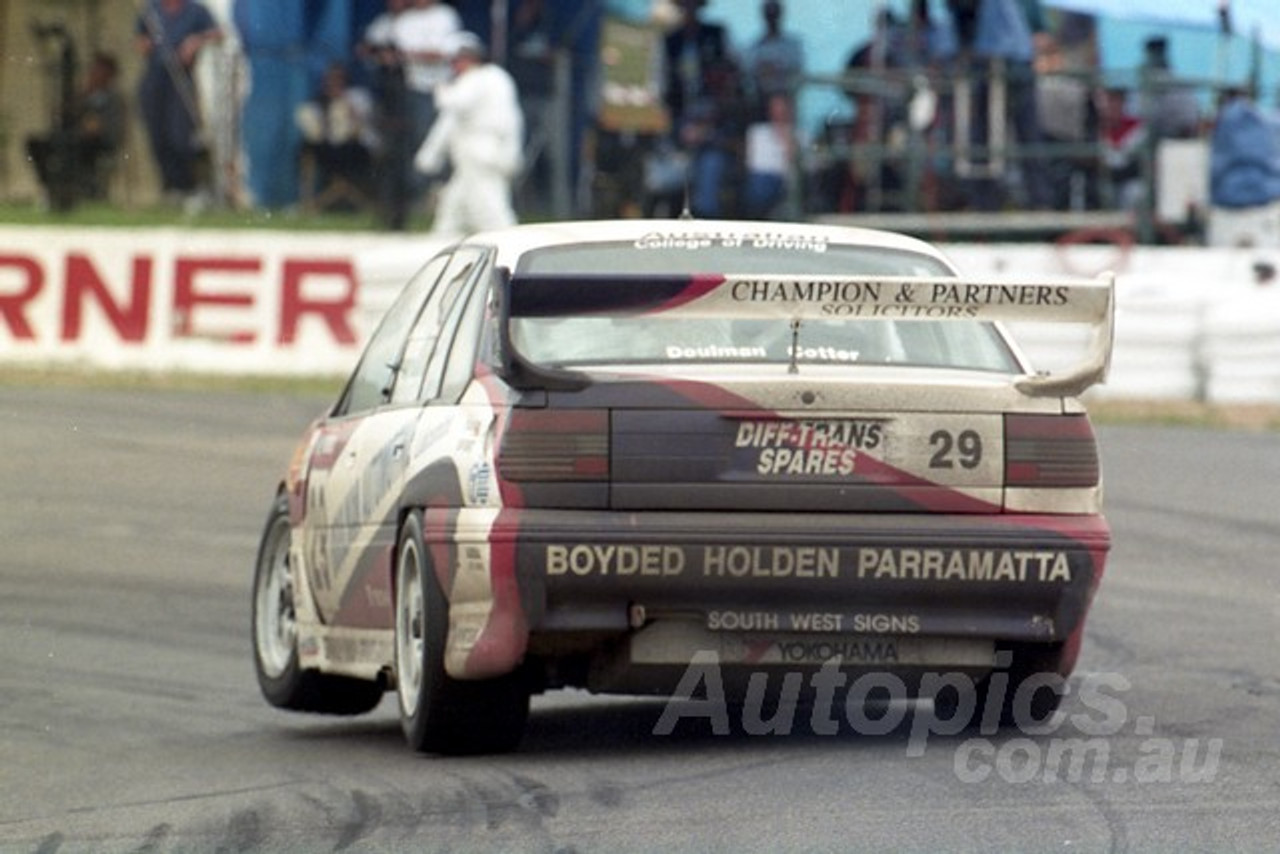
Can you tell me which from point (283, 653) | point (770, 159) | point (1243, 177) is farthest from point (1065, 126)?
point (283, 653)

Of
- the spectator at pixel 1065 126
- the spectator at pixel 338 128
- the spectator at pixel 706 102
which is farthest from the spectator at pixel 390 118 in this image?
the spectator at pixel 1065 126

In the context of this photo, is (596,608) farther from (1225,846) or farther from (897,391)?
(1225,846)

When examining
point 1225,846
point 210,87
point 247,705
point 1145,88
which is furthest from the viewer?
point 210,87

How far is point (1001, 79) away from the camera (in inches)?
921

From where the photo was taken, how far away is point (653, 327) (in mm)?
8125

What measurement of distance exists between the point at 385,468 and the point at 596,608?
1.05 meters

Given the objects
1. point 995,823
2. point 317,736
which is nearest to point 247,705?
point 317,736

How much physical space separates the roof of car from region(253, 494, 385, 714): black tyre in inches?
58.5

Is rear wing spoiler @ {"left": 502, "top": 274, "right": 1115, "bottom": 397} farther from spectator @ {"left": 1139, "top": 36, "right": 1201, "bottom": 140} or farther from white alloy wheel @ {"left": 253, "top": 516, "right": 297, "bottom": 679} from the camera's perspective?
spectator @ {"left": 1139, "top": 36, "right": 1201, "bottom": 140}

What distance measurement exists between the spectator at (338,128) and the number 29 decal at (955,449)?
699 inches

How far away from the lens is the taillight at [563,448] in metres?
7.61

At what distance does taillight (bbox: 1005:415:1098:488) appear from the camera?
25.5 feet

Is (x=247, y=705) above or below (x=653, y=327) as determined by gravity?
below
